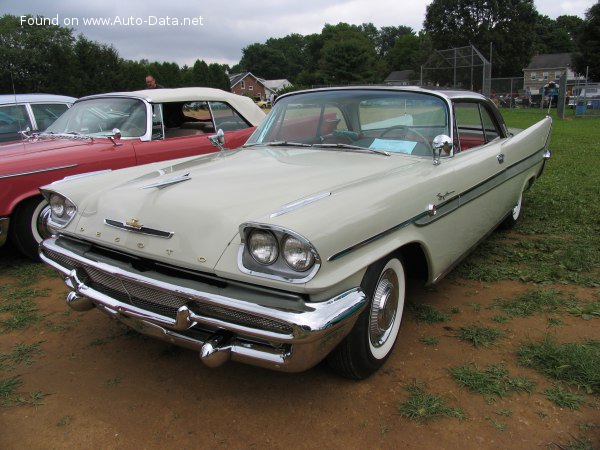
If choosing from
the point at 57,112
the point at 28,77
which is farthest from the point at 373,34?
the point at 57,112

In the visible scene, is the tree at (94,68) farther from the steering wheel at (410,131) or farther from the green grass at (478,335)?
the green grass at (478,335)

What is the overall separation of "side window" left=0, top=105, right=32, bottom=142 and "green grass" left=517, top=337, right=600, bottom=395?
6.21 meters

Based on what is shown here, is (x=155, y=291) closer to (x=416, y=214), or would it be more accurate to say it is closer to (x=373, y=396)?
(x=373, y=396)

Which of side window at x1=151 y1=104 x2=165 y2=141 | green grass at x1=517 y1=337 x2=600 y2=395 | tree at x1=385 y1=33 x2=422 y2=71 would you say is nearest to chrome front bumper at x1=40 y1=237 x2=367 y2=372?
green grass at x1=517 y1=337 x2=600 y2=395

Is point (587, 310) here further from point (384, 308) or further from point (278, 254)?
point (278, 254)

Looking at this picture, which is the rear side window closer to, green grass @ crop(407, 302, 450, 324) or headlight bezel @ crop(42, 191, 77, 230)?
headlight bezel @ crop(42, 191, 77, 230)

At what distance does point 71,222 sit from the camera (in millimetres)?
2555

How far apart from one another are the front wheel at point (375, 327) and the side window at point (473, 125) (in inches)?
51.9

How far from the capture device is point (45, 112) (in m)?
6.51

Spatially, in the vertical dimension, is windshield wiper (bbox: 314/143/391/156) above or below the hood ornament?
above

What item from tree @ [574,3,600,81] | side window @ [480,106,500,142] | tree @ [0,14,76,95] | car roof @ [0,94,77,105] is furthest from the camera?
tree @ [574,3,600,81]

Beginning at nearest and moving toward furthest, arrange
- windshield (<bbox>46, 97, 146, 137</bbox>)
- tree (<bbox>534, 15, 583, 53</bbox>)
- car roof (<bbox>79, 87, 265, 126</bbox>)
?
windshield (<bbox>46, 97, 146, 137</bbox>) < car roof (<bbox>79, 87, 265, 126</bbox>) < tree (<bbox>534, 15, 583, 53</bbox>)

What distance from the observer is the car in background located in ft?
19.8

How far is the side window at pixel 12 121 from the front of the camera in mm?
5996
